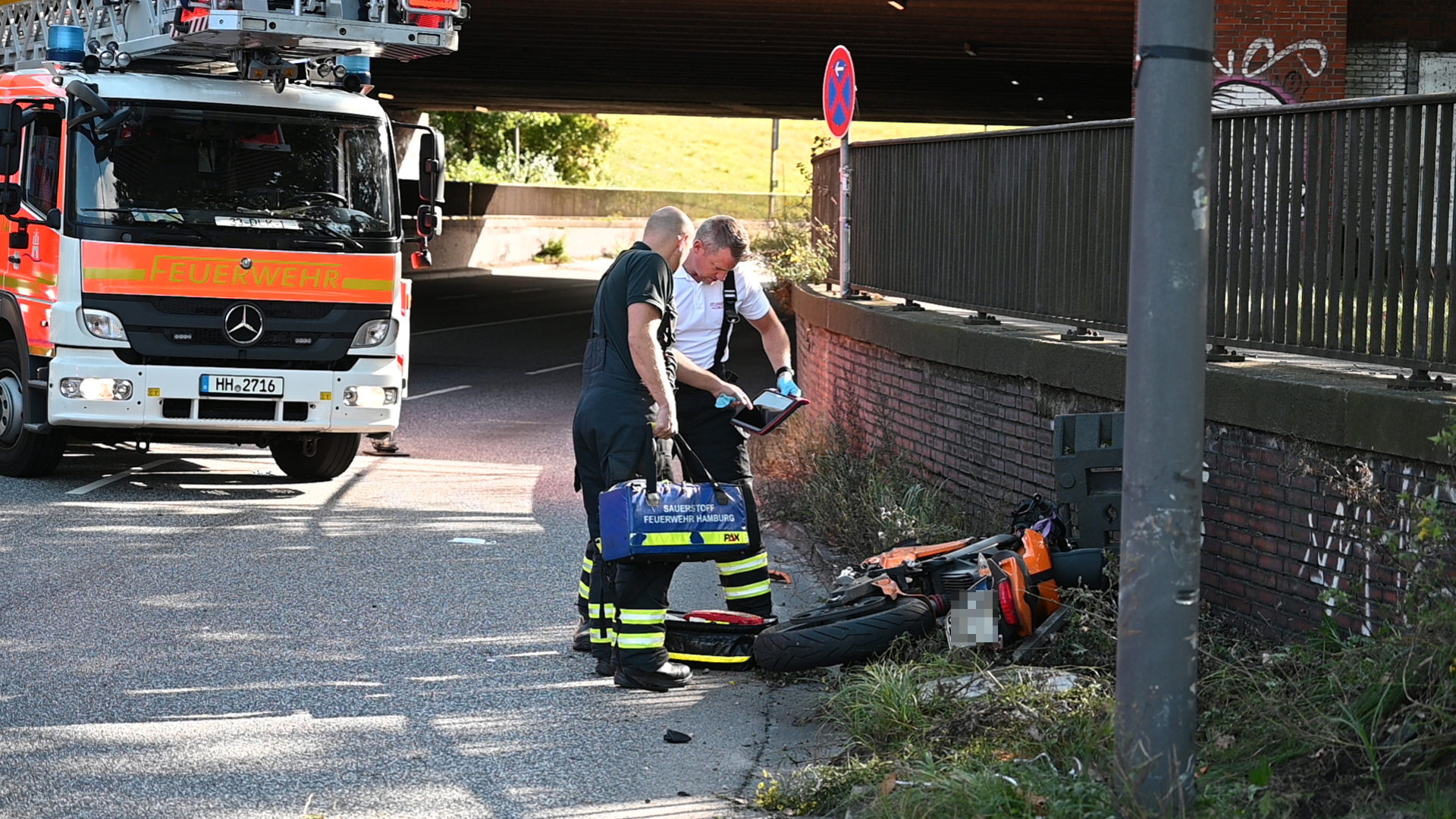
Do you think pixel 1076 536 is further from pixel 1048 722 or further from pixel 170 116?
pixel 170 116

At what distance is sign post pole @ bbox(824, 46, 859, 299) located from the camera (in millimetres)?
11336

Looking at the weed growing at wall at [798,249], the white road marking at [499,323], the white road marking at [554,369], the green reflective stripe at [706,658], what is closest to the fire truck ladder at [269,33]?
the weed growing at wall at [798,249]

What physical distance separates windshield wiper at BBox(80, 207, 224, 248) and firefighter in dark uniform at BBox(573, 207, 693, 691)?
181 inches

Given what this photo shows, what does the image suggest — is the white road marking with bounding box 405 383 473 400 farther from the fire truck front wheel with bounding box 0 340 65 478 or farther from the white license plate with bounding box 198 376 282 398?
the white license plate with bounding box 198 376 282 398

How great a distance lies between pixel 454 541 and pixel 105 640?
2.73 meters

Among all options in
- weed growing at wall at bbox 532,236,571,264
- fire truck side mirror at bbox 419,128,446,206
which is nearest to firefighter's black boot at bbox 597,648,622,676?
fire truck side mirror at bbox 419,128,446,206

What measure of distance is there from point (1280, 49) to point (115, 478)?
12.6 m

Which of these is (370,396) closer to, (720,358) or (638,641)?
(720,358)

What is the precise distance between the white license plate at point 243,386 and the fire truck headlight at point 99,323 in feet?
2.05

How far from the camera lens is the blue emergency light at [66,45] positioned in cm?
1085

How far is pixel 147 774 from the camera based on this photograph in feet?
16.3

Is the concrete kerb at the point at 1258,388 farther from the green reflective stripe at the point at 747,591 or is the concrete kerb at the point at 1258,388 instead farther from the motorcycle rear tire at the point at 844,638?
the green reflective stripe at the point at 747,591

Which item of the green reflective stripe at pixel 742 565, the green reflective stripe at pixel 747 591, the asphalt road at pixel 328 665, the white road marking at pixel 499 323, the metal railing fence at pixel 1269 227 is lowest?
the asphalt road at pixel 328 665

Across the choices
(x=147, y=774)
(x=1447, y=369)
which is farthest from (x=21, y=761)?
(x=1447, y=369)
